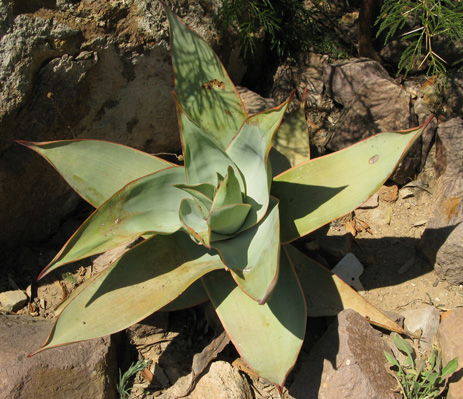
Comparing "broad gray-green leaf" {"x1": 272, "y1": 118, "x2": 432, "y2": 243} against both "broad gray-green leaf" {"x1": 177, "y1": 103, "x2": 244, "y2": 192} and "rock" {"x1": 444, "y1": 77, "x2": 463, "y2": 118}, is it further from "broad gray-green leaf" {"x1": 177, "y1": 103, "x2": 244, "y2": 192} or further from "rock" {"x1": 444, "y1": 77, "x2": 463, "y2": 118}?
"rock" {"x1": 444, "y1": 77, "x2": 463, "y2": 118}

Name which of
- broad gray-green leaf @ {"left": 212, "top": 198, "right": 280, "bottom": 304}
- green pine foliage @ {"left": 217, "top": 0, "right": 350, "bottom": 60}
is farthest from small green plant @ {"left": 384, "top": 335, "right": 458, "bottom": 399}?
green pine foliage @ {"left": 217, "top": 0, "right": 350, "bottom": 60}

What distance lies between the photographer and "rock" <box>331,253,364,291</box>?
2.50 m

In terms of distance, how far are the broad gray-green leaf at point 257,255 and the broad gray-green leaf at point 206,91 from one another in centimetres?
49

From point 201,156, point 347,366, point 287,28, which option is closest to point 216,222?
point 201,156

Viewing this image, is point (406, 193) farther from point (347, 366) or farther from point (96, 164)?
point (96, 164)

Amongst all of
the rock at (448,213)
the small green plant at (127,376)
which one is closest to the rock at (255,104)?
the rock at (448,213)

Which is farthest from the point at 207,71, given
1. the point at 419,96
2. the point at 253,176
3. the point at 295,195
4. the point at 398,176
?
the point at 419,96

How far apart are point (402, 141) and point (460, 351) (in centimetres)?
99

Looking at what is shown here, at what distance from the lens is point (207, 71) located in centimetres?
231

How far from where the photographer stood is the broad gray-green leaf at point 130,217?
178 cm

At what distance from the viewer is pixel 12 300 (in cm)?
244

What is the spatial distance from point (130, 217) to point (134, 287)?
302mm

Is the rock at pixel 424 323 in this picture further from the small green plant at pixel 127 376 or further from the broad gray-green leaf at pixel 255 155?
the small green plant at pixel 127 376

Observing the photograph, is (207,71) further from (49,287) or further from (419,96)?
(419,96)
